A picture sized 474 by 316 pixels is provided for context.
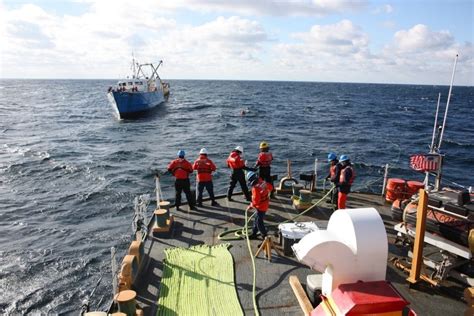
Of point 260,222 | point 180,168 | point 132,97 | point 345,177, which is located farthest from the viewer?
point 132,97

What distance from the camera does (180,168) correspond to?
1099cm

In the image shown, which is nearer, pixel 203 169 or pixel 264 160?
pixel 203 169

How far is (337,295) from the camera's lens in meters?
4.99

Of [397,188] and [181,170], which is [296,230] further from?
[397,188]

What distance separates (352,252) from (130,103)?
52988mm

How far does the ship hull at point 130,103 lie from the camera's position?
52756mm

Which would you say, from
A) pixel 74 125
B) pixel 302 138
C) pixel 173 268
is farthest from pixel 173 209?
pixel 74 125

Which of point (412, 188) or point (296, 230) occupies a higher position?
point (412, 188)

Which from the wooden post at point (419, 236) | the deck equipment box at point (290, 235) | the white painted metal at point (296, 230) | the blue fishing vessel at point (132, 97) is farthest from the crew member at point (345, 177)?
the blue fishing vessel at point (132, 97)

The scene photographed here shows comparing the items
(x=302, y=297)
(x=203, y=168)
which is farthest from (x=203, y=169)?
(x=302, y=297)

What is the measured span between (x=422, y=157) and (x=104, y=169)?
2377cm

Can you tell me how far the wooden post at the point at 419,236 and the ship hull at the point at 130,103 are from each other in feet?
163

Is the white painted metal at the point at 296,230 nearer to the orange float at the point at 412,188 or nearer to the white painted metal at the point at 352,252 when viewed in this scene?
the white painted metal at the point at 352,252

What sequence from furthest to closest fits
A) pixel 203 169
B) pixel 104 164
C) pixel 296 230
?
pixel 104 164 < pixel 203 169 < pixel 296 230
